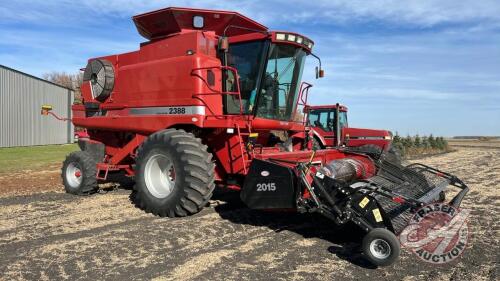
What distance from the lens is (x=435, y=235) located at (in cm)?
500

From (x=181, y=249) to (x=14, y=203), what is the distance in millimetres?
4382

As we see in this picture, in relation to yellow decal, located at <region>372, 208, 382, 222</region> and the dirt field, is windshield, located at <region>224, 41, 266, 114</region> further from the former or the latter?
yellow decal, located at <region>372, 208, 382, 222</region>

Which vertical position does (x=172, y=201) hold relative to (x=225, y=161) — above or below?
below

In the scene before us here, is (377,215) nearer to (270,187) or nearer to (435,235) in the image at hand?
(435,235)

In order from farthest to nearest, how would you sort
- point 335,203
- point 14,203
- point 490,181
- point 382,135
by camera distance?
1. point 382,135
2. point 490,181
3. point 14,203
4. point 335,203

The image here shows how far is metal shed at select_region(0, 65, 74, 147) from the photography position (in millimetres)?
24969

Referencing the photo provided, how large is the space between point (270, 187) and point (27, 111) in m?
26.4

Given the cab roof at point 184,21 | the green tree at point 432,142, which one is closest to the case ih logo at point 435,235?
the cab roof at point 184,21

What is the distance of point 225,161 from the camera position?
675cm

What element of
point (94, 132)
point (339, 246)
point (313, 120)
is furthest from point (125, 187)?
point (313, 120)

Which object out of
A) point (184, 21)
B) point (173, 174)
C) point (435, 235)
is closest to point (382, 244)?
point (435, 235)

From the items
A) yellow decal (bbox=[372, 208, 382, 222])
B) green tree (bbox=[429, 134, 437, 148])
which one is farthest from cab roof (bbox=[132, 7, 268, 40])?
green tree (bbox=[429, 134, 437, 148])

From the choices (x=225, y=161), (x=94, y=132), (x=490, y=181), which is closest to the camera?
(x=225, y=161)

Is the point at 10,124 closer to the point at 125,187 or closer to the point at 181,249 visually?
the point at 125,187
